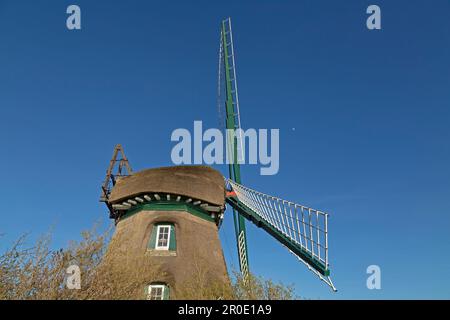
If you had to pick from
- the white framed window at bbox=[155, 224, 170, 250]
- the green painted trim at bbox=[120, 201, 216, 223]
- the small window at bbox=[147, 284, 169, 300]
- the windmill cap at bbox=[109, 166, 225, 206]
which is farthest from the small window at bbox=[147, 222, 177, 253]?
the small window at bbox=[147, 284, 169, 300]

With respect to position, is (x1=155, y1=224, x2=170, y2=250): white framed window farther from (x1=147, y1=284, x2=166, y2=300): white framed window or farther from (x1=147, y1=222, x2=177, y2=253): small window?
(x1=147, y1=284, x2=166, y2=300): white framed window

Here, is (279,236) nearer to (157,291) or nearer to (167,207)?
(167,207)

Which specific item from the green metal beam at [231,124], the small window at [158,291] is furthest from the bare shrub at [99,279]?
the green metal beam at [231,124]

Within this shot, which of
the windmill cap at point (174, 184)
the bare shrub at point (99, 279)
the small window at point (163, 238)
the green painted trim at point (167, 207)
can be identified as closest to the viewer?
the bare shrub at point (99, 279)

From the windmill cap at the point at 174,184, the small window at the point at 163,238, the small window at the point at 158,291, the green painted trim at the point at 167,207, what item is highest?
the windmill cap at the point at 174,184

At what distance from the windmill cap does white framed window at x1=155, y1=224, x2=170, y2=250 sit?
1415 millimetres

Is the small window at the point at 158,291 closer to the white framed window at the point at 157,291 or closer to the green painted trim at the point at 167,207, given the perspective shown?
the white framed window at the point at 157,291

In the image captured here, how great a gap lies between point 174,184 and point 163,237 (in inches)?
88.3

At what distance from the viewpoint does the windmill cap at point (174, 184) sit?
14.8 m

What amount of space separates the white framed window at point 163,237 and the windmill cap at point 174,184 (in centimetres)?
142
